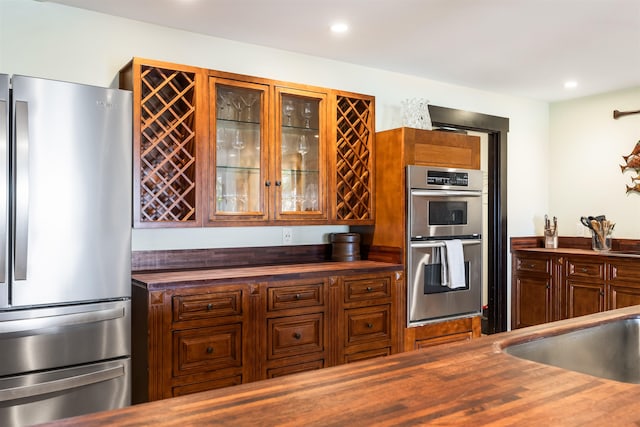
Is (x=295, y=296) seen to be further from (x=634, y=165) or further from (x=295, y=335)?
(x=634, y=165)

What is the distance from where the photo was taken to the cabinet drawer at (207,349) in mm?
2711

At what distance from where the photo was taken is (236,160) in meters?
3.25

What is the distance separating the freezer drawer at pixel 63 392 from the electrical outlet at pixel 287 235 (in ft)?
4.68

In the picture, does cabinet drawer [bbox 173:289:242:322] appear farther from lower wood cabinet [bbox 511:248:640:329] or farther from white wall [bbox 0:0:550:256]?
lower wood cabinet [bbox 511:248:640:329]

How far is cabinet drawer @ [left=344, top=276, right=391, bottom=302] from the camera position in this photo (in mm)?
3331

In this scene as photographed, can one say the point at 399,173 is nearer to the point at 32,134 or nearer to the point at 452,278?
the point at 452,278

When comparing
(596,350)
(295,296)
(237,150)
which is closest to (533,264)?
(295,296)

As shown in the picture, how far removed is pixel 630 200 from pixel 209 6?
4.00 meters

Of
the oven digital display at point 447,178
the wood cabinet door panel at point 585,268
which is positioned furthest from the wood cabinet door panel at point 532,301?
the oven digital display at point 447,178

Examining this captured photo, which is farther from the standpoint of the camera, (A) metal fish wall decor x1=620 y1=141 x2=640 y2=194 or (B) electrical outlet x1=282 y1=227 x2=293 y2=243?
(A) metal fish wall decor x1=620 y1=141 x2=640 y2=194

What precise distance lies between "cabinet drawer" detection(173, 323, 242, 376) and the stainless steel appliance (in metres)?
1.31

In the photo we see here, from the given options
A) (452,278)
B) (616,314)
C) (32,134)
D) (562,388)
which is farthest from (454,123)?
(562,388)

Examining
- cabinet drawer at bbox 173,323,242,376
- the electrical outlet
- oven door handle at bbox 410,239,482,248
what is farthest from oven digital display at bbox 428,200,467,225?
cabinet drawer at bbox 173,323,242,376

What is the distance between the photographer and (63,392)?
2428 millimetres
